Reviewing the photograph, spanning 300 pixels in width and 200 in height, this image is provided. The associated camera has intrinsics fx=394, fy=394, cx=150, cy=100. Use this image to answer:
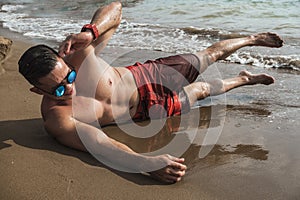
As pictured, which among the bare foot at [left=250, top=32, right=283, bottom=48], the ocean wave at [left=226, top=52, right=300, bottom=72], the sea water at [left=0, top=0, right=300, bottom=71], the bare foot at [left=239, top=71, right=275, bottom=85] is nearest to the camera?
the bare foot at [left=239, top=71, right=275, bottom=85]

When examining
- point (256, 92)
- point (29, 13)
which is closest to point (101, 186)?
point (256, 92)

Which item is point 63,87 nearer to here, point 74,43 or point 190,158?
point 74,43

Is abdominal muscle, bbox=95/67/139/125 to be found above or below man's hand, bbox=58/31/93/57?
below

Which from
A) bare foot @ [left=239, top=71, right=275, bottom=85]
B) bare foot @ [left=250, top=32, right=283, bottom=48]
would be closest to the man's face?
bare foot @ [left=239, top=71, right=275, bottom=85]

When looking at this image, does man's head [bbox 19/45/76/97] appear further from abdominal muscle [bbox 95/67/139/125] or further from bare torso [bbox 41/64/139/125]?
abdominal muscle [bbox 95/67/139/125]

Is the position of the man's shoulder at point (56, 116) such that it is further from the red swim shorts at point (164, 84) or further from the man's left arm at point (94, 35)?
the red swim shorts at point (164, 84)

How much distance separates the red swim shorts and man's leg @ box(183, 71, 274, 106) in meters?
0.07

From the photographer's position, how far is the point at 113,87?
282cm

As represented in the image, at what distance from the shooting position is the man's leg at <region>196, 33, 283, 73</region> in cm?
338

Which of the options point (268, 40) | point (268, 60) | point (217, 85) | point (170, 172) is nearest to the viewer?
point (170, 172)

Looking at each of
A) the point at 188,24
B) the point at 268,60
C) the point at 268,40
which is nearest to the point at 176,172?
the point at 268,40

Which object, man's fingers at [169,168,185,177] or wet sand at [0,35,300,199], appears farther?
man's fingers at [169,168,185,177]

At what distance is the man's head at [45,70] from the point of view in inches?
90.1

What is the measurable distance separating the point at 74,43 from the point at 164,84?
35.3 inches
